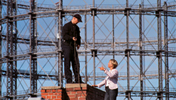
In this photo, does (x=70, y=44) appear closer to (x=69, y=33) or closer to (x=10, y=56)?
(x=69, y=33)

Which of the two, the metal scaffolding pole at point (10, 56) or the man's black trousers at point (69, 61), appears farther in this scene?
the metal scaffolding pole at point (10, 56)

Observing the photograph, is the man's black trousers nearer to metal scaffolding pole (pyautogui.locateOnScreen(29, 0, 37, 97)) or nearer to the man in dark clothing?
the man in dark clothing

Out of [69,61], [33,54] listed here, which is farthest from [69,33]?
[33,54]

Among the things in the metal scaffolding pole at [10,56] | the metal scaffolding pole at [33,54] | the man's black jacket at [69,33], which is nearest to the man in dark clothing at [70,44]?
the man's black jacket at [69,33]

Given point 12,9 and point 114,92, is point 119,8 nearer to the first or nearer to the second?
point 12,9

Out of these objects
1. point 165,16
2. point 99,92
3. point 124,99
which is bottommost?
point 124,99

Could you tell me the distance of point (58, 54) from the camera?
3375 centimetres

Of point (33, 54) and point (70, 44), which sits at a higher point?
point (70, 44)

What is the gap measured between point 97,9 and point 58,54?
4280 mm

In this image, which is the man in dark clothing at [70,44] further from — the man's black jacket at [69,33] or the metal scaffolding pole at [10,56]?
the metal scaffolding pole at [10,56]

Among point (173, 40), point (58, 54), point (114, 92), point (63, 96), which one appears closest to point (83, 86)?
point (63, 96)

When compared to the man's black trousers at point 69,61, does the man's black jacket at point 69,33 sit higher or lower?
higher

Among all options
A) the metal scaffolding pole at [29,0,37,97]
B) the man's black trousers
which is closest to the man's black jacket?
the man's black trousers

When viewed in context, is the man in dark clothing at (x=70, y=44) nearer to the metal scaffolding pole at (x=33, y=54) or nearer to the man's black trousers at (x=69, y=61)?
the man's black trousers at (x=69, y=61)
